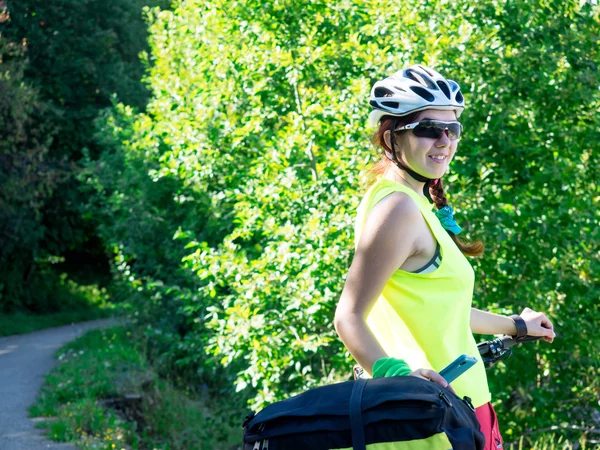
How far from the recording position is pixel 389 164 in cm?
273

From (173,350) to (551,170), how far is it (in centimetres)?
655

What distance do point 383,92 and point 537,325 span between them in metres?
0.96

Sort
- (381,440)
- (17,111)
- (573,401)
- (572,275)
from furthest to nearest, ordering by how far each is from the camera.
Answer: (17,111) < (573,401) < (572,275) < (381,440)

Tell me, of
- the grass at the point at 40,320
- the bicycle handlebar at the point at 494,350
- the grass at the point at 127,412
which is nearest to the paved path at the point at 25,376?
the grass at the point at 127,412

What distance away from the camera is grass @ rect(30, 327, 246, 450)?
8344mm

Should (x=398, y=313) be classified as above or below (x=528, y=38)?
below

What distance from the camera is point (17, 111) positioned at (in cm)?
1816

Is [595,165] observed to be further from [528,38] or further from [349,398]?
[349,398]

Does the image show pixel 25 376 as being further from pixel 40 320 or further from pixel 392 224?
pixel 392 224

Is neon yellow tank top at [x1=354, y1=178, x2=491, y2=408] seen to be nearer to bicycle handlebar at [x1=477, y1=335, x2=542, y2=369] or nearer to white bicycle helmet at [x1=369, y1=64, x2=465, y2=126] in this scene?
white bicycle helmet at [x1=369, y1=64, x2=465, y2=126]

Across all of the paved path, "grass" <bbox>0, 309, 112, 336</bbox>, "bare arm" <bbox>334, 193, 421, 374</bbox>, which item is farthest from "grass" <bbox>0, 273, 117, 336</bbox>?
"bare arm" <bbox>334, 193, 421, 374</bbox>

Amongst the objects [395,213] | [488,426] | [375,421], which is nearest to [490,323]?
[488,426]

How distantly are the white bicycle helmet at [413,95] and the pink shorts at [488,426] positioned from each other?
898 millimetres

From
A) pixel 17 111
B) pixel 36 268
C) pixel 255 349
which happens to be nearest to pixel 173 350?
pixel 255 349
